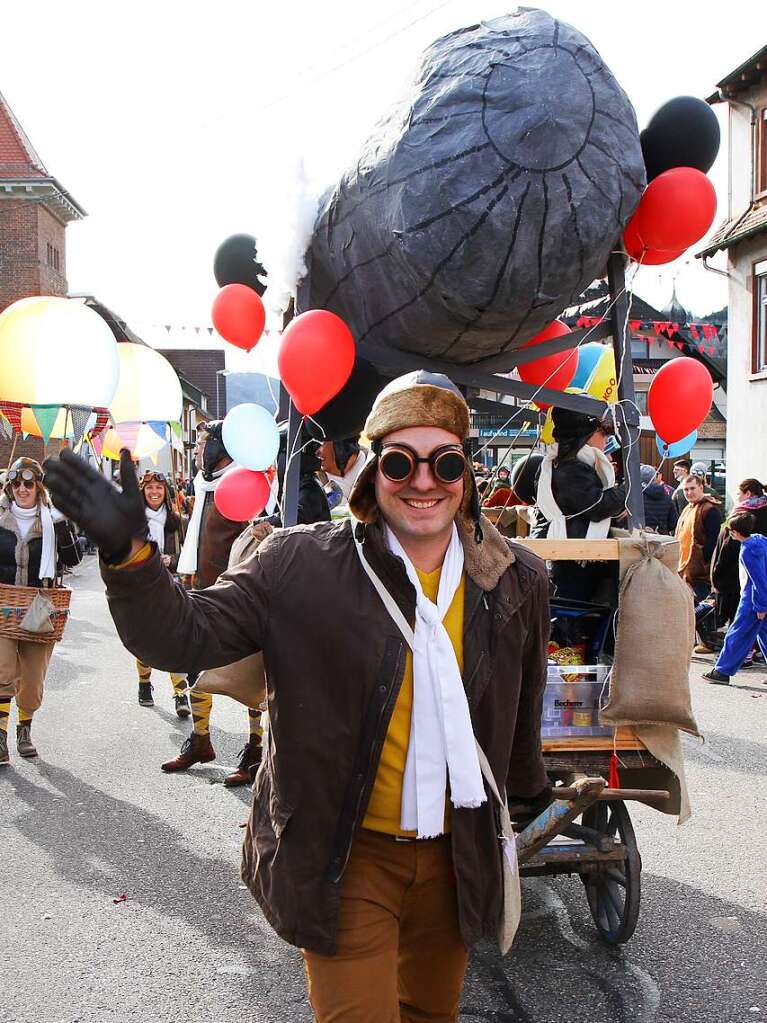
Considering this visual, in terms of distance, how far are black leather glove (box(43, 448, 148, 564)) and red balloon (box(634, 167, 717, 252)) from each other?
9.17 ft

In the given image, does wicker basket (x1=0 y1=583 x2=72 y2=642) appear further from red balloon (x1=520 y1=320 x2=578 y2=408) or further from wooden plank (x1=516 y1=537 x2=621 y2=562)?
wooden plank (x1=516 y1=537 x2=621 y2=562)

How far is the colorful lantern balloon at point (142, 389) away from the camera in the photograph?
23.5 feet

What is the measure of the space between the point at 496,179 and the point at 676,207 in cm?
90

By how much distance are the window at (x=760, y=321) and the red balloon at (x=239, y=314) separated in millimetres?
16504


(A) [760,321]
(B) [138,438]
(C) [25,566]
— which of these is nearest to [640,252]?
(C) [25,566]

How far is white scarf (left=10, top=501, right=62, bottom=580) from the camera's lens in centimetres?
695

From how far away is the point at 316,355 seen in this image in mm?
4074

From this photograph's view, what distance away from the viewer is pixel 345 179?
13.0 ft

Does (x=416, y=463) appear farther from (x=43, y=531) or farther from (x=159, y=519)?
(x=159, y=519)

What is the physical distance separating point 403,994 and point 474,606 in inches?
38.2

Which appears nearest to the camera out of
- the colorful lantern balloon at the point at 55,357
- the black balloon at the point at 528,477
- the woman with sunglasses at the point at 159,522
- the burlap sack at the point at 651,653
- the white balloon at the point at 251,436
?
the burlap sack at the point at 651,653

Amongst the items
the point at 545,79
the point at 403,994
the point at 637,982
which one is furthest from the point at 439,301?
the point at 637,982

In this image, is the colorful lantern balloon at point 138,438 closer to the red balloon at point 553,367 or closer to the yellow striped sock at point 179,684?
the yellow striped sock at point 179,684

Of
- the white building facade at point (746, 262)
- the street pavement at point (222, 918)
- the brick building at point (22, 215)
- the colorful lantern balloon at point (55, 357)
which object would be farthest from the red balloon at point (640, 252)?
the brick building at point (22, 215)
